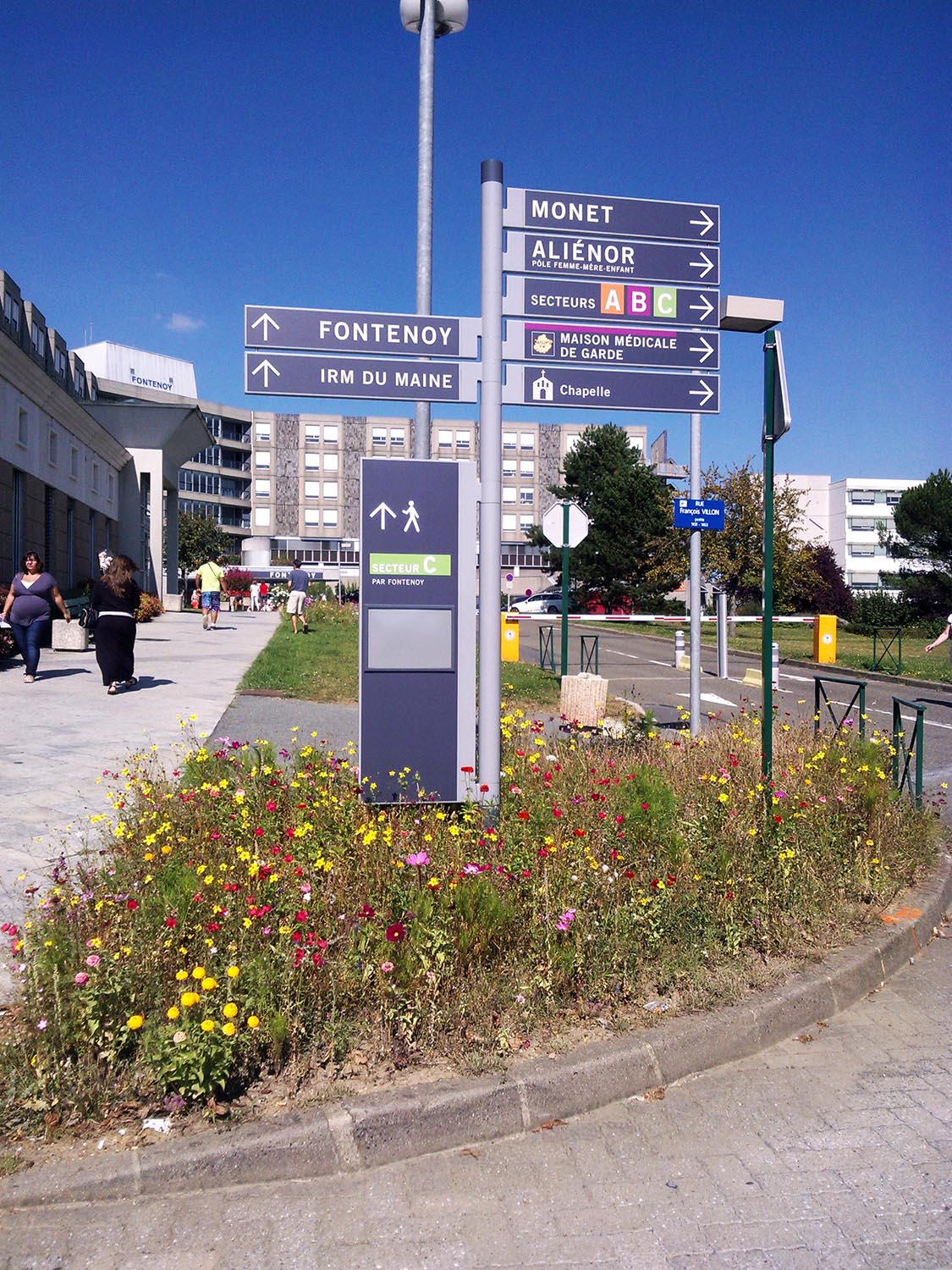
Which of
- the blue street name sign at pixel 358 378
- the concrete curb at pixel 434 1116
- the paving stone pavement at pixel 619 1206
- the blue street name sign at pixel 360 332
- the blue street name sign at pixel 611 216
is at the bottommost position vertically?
the paving stone pavement at pixel 619 1206

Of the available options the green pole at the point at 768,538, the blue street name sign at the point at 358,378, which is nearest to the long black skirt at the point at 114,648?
the blue street name sign at the point at 358,378

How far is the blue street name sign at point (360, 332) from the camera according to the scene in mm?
5898

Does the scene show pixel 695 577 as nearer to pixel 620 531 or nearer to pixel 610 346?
pixel 610 346

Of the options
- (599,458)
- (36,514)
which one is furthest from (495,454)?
(599,458)

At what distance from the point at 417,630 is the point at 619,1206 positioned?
3.37 meters

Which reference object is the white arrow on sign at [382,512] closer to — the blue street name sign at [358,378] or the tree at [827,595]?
the blue street name sign at [358,378]

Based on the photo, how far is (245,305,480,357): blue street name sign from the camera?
5.90 m

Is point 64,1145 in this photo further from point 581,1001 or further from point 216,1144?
point 581,1001

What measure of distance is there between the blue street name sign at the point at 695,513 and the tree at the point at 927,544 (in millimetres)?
42038

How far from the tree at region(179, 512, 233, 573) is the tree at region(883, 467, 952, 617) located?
156 feet

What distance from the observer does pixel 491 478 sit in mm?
6043

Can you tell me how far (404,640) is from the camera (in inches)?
230

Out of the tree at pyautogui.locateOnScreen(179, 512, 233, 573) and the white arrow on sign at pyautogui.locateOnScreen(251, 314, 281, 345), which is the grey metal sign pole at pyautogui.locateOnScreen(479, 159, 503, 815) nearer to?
the white arrow on sign at pyautogui.locateOnScreen(251, 314, 281, 345)

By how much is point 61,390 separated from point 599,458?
4163 cm
